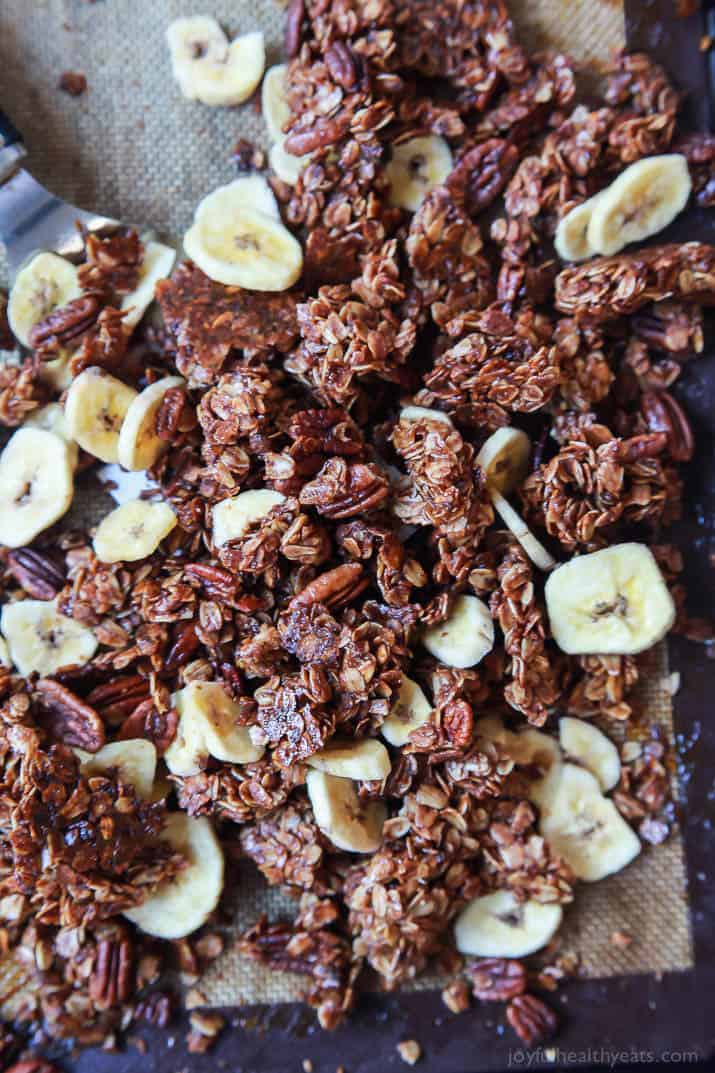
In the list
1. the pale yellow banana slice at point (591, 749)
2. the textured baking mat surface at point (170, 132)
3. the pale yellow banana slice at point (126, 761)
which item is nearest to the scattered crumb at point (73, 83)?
the textured baking mat surface at point (170, 132)

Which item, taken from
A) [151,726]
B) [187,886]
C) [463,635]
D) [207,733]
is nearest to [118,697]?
[151,726]

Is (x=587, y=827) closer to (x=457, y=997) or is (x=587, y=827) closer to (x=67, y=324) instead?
(x=457, y=997)

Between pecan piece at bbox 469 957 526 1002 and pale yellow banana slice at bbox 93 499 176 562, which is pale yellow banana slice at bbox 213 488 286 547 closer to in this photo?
pale yellow banana slice at bbox 93 499 176 562

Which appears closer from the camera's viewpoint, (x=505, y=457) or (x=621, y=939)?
(x=505, y=457)

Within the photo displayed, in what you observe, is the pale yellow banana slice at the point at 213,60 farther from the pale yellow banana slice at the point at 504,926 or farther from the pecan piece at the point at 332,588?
the pale yellow banana slice at the point at 504,926

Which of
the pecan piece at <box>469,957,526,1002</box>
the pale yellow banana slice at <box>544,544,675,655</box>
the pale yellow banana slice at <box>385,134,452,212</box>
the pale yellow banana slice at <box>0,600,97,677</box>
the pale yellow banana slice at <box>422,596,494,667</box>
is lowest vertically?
the pecan piece at <box>469,957,526,1002</box>

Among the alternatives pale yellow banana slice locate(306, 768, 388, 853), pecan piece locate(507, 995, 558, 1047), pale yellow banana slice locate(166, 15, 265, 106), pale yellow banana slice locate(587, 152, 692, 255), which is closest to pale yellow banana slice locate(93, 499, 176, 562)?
pale yellow banana slice locate(306, 768, 388, 853)
